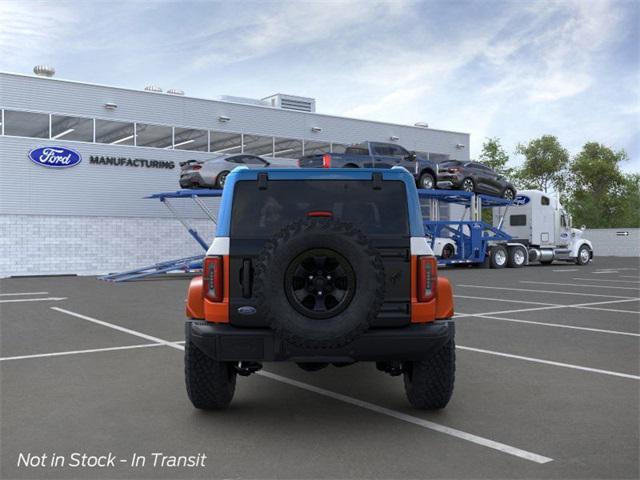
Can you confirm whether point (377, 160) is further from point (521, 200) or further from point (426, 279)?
point (426, 279)

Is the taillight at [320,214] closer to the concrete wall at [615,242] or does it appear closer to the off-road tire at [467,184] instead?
the off-road tire at [467,184]

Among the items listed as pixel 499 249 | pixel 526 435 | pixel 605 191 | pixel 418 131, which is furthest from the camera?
pixel 605 191

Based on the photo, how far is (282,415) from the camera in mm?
5070

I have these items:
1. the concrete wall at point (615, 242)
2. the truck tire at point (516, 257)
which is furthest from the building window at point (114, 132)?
the concrete wall at point (615, 242)

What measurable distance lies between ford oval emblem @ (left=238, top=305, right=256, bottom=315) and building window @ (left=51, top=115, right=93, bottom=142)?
24102 millimetres

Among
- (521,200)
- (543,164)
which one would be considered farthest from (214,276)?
(543,164)

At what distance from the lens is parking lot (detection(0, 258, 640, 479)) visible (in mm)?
3975

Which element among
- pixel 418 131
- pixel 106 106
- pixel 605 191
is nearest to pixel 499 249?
pixel 418 131

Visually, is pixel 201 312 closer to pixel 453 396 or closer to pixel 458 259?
pixel 453 396

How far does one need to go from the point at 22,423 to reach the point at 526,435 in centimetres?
367

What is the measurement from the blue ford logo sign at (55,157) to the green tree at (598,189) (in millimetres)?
57928

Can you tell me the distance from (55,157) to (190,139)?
6001mm

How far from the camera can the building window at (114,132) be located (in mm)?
27344

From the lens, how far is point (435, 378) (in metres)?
4.99
